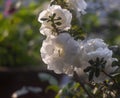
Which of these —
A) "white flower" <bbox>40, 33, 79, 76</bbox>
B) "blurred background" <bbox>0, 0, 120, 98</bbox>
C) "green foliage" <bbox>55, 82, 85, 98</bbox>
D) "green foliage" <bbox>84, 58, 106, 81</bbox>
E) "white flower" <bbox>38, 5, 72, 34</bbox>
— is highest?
"white flower" <bbox>38, 5, 72, 34</bbox>

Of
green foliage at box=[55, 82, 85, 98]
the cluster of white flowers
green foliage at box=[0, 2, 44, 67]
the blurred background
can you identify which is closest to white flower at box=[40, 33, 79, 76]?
the cluster of white flowers

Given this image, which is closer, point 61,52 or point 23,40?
point 61,52

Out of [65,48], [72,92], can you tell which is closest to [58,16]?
[65,48]

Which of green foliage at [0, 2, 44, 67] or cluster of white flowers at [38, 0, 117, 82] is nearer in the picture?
cluster of white flowers at [38, 0, 117, 82]

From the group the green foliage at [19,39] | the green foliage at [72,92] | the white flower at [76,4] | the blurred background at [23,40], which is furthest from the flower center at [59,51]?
the green foliage at [19,39]

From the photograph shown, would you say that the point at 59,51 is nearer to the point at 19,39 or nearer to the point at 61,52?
the point at 61,52

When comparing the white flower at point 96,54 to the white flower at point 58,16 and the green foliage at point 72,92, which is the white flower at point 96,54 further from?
the green foliage at point 72,92

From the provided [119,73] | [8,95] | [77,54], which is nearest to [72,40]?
[77,54]

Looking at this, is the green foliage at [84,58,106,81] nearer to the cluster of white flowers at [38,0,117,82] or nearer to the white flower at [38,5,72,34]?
the cluster of white flowers at [38,0,117,82]
